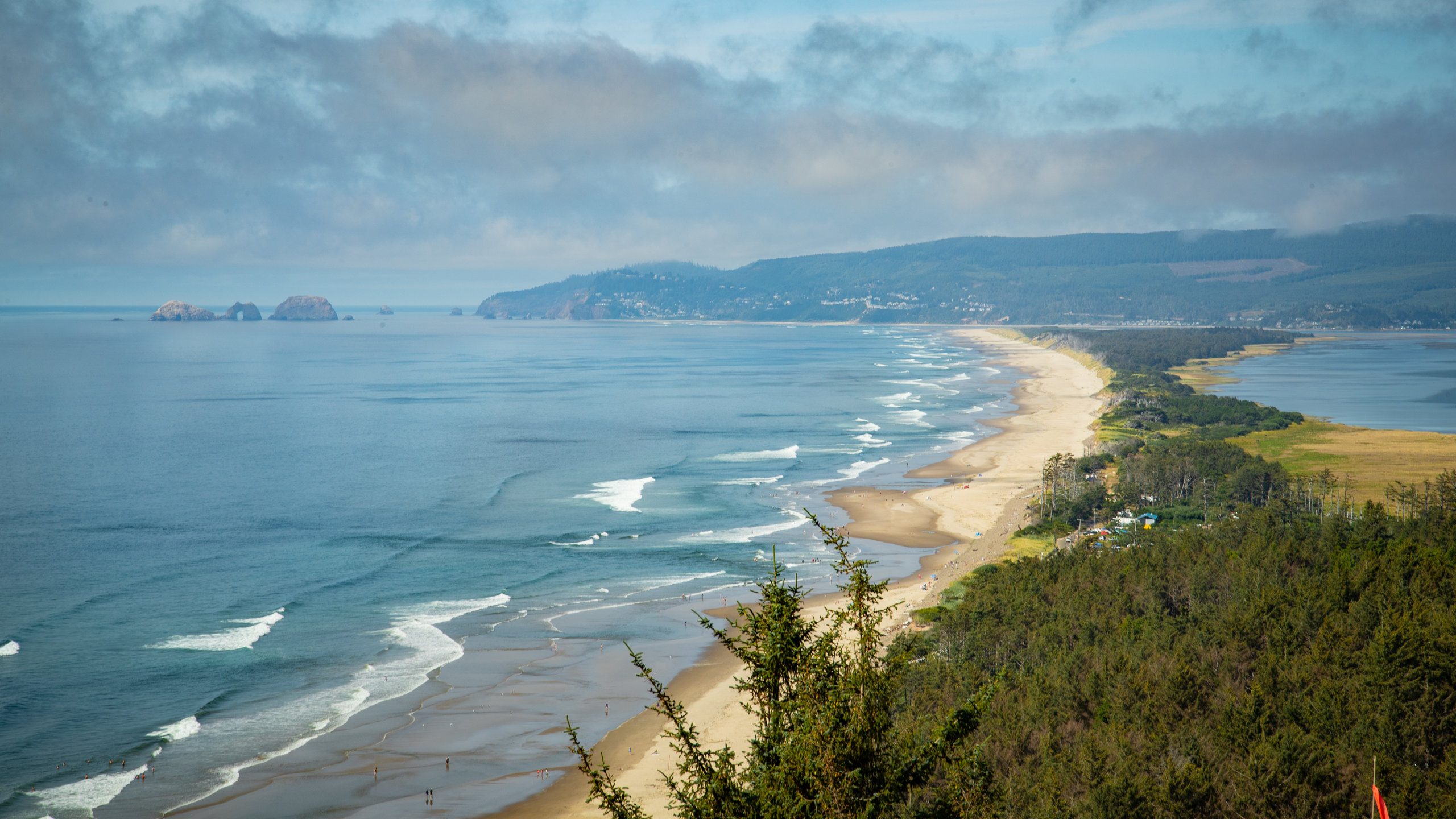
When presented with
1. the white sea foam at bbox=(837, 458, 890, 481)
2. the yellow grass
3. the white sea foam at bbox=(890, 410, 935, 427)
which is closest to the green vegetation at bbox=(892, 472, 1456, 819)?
the yellow grass

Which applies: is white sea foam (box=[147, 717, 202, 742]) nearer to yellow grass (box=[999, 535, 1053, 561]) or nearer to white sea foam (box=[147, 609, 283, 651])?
white sea foam (box=[147, 609, 283, 651])

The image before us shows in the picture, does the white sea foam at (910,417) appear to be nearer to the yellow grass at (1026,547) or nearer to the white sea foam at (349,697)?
the yellow grass at (1026,547)

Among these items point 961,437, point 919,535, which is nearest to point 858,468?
point 961,437

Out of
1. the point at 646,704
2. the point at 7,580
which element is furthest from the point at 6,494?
the point at 646,704

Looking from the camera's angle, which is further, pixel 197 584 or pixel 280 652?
pixel 197 584

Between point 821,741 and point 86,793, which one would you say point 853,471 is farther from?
point 821,741

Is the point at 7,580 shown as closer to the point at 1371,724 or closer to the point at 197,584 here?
the point at 197,584
